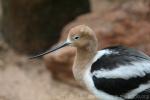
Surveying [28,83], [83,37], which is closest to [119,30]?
[28,83]

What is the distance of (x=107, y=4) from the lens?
27.3ft

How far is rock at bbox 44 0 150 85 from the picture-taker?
6992mm

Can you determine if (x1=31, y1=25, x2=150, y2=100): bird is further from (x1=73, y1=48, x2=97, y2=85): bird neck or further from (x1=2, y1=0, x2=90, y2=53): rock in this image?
(x1=2, y1=0, x2=90, y2=53): rock

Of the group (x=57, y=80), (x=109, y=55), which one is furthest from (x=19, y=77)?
(x=109, y=55)

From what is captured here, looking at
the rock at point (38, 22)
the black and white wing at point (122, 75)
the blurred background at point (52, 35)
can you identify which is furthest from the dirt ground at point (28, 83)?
the black and white wing at point (122, 75)

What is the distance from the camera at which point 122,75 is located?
480cm

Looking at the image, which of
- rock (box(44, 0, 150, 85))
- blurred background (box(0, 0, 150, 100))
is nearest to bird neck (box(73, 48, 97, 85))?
blurred background (box(0, 0, 150, 100))

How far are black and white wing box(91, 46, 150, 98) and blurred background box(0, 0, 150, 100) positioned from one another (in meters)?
1.66

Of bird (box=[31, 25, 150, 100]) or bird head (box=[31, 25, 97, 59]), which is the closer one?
bird (box=[31, 25, 150, 100])

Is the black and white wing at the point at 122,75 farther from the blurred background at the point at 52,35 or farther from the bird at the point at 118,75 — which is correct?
the blurred background at the point at 52,35

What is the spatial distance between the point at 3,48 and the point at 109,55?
12.3ft

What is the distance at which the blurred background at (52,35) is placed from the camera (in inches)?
279

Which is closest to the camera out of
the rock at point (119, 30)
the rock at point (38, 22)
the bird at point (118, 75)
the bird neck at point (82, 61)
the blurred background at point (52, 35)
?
the bird at point (118, 75)

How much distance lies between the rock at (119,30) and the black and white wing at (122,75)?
6.29 feet
